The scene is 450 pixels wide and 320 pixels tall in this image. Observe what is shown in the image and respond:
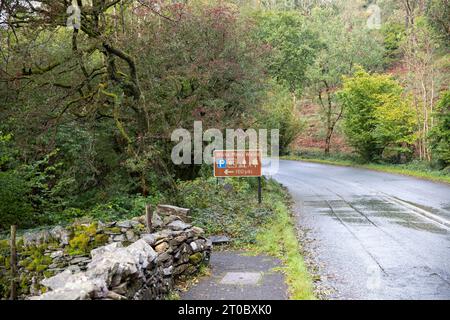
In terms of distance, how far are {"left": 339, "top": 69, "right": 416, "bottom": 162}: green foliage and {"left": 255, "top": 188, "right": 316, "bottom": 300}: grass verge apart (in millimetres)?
18955

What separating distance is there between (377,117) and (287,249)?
2437 cm

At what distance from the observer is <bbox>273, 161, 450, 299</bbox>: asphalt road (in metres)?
7.49

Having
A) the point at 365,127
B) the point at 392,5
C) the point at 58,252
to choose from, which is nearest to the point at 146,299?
the point at 58,252

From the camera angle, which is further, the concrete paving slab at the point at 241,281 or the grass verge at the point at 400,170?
the grass verge at the point at 400,170

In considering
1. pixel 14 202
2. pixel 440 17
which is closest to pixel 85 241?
pixel 14 202

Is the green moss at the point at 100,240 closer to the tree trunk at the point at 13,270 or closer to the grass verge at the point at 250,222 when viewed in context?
the tree trunk at the point at 13,270

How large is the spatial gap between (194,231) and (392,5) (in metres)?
68.8

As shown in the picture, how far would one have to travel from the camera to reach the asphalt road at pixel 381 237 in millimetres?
7488

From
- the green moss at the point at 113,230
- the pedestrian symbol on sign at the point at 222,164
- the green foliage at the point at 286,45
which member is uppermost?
the green foliage at the point at 286,45

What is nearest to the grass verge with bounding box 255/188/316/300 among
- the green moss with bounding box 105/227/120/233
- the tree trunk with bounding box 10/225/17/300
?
the green moss with bounding box 105/227/120/233

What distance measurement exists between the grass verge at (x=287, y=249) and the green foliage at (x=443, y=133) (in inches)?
558

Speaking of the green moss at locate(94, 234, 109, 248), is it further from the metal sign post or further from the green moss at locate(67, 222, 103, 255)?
the metal sign post

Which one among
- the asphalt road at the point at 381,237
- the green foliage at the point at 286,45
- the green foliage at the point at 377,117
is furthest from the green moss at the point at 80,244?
the green foliage at the point at 377,117

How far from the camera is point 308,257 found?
9672mm
